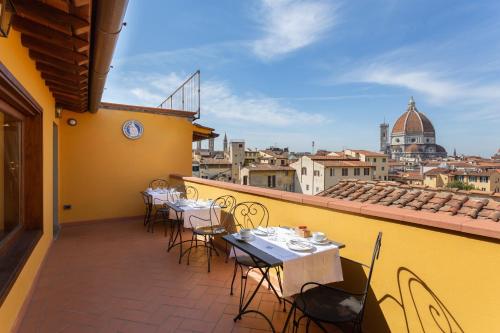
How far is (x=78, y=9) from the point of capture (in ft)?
6.02

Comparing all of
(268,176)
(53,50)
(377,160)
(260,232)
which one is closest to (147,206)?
(53,50)

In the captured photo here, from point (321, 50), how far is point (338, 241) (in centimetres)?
1951

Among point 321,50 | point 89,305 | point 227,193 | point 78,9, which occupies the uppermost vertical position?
point 321,50

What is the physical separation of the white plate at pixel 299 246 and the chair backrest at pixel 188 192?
326cm

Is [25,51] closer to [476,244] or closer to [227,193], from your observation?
[227,193]

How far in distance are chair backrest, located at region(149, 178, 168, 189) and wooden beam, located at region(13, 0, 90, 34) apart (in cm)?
487

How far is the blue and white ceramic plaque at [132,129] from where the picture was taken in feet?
20.3

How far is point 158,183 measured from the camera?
6621mm

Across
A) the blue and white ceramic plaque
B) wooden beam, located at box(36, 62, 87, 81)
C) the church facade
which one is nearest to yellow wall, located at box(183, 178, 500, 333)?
wooden beam, located at box(36, 62, 87, 81)

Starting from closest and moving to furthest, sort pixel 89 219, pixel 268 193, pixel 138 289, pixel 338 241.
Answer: pixel 338 241, pixel 138 289, pixel 268 193, pixel 89 219

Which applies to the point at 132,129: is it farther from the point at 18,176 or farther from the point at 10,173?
the point at 10,173

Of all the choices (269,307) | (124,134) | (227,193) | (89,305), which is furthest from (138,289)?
(124,134)

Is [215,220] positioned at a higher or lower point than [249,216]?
lower

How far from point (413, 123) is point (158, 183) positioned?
4352 inches
